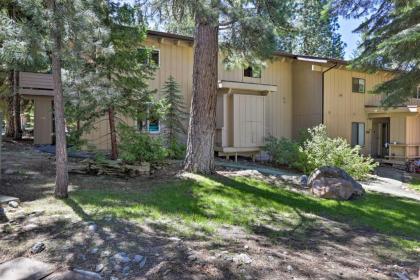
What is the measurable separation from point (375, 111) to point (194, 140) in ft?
47.5

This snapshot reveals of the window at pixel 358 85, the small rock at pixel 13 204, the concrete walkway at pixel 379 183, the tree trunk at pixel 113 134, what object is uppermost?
the window at pixel 358 85

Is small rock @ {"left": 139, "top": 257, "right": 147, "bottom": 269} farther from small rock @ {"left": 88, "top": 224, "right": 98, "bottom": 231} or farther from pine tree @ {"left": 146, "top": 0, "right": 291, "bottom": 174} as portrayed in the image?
pine tree @ {"left": 146, "top": 0, "right": 291, "bottom": 174}

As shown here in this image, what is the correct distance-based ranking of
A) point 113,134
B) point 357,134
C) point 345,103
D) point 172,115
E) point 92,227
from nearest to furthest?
point 92,227 < point 113,134 < point 172,115 < point 345,103 < point 357,134

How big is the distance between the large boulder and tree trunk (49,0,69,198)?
18.4ft

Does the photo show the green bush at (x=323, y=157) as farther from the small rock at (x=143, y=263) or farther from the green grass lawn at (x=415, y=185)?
the small rock at (x=143, y=263)

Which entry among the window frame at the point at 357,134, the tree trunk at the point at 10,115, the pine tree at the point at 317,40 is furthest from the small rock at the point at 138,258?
the pine tree at the point at 317,40

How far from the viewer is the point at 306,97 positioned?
18984mm

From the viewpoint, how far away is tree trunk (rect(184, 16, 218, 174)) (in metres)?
9.26

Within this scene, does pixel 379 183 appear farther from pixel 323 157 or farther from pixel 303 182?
pixel 303 182

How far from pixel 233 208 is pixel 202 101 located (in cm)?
322

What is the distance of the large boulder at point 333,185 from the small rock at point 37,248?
623 centimetres

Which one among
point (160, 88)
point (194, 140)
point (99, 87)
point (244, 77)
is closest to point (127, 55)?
point (99, 87)

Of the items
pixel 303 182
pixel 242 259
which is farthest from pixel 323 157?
pixel 242 259

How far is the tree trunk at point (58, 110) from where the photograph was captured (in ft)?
19.4
